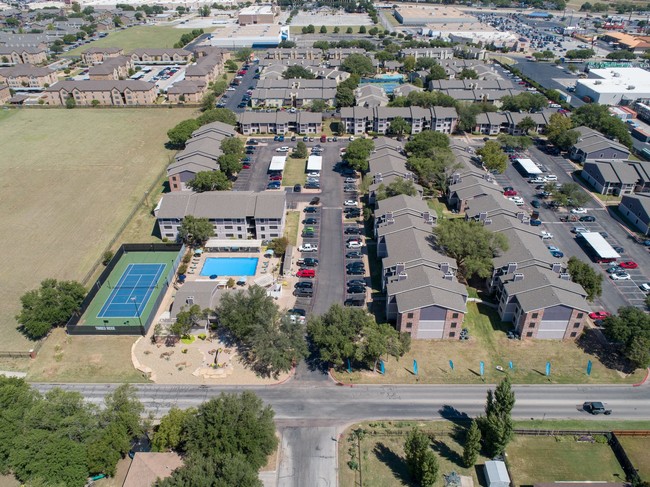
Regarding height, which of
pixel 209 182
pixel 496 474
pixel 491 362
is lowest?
pixel 491 362

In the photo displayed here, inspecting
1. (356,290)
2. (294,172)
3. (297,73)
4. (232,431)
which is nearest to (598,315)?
(356,290)

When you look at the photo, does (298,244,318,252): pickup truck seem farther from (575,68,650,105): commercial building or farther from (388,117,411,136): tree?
(575,68,650,105): commercial building

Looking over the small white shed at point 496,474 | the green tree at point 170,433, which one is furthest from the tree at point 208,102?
the small white shed at point 496,474

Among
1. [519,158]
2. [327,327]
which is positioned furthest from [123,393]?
[519,158]

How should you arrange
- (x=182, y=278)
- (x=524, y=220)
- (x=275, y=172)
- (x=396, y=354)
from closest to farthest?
(x=396, y=354) < (x=182, y=278) < (x=524, y=220) < (x=275, y=172)

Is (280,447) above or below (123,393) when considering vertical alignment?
below

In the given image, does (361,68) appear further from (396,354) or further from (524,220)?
(396,354)

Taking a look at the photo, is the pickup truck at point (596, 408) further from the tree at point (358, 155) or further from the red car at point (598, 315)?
the tree at point (358, 155)

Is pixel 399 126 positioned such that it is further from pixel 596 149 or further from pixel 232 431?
pixel 232 431
